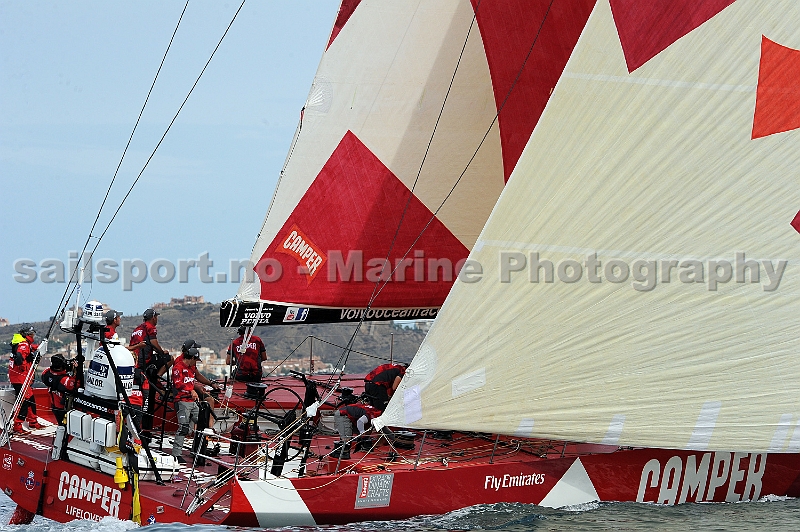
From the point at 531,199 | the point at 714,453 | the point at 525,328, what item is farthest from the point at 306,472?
the point at 714,453

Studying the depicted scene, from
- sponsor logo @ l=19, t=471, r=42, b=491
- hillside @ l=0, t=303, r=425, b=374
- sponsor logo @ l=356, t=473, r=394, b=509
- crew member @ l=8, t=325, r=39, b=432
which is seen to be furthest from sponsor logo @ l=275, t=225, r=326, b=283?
hillside @ l=0, t=303, r=425, b=374

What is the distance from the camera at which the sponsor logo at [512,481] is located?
9242mm

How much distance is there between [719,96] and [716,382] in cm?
255

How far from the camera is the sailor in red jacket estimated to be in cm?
1019

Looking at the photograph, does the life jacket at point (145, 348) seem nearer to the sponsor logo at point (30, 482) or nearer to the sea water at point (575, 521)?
the sponsor logo at point (30, 482)

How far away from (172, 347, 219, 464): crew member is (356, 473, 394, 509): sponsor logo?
2105 mm

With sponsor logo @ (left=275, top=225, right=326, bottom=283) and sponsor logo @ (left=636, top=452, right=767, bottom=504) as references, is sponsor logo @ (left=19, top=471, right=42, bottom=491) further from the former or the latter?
sponsor logo @ (left=636, top=452, right=767, bottom=504)

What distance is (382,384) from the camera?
421 inches

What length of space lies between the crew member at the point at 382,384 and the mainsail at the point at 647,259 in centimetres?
150

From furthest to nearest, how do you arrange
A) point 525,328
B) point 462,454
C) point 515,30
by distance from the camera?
point 515,30 → point 462,454 → point 525,328

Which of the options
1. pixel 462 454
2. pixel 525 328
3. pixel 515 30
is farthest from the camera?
pixel 515 30

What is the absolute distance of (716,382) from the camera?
9.16m

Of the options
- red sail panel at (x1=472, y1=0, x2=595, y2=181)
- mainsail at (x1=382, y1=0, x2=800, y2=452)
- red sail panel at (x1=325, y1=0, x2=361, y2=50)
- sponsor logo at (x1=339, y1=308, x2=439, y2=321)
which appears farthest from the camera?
sponsor logo at (x1=339, y1=308, x2=439, y2=321)

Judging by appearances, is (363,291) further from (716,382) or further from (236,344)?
(716,382)
